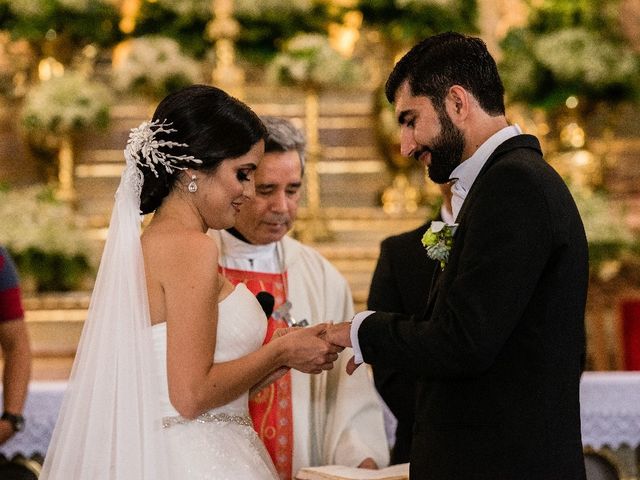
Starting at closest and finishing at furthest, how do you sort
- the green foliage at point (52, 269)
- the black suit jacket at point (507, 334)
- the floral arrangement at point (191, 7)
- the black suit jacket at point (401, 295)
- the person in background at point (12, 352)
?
the black suit jacket at point (507, 334), the black suit jacket at point (401, 295), the person in background at point (12, 352), the green foliage at point (52, 269), the floral arrangement at point (191, 7)

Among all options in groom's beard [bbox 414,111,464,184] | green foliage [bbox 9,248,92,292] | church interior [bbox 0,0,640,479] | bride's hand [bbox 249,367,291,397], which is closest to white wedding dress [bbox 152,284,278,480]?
bride's hand [bbox 249,367,291,397]

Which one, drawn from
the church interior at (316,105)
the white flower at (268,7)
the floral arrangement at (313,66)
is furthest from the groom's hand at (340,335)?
the white flower at (268,7)

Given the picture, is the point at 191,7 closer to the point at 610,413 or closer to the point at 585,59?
the point at 585,59

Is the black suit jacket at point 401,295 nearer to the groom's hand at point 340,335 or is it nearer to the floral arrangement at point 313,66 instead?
the groom's hand at point 340,335

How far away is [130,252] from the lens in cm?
314

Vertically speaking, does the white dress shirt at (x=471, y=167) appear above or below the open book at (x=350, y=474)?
above

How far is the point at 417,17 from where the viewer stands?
807cm

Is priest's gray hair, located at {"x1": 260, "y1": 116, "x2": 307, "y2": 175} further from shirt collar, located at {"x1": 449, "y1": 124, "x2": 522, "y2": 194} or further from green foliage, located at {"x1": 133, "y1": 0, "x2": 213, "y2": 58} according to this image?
green foliage, located at {"x1": 133, "y1": 0, "x2": 213, "y2": 58}

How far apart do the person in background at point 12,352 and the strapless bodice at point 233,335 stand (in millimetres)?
1172

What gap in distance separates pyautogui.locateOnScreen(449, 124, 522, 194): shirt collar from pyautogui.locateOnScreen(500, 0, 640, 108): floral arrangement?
186 inches

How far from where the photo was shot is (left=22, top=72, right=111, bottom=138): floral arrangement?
7.45 m

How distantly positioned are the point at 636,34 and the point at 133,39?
3.65 meters

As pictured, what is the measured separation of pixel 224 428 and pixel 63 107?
474 centimetres

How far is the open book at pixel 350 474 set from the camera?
3279 millimetres
